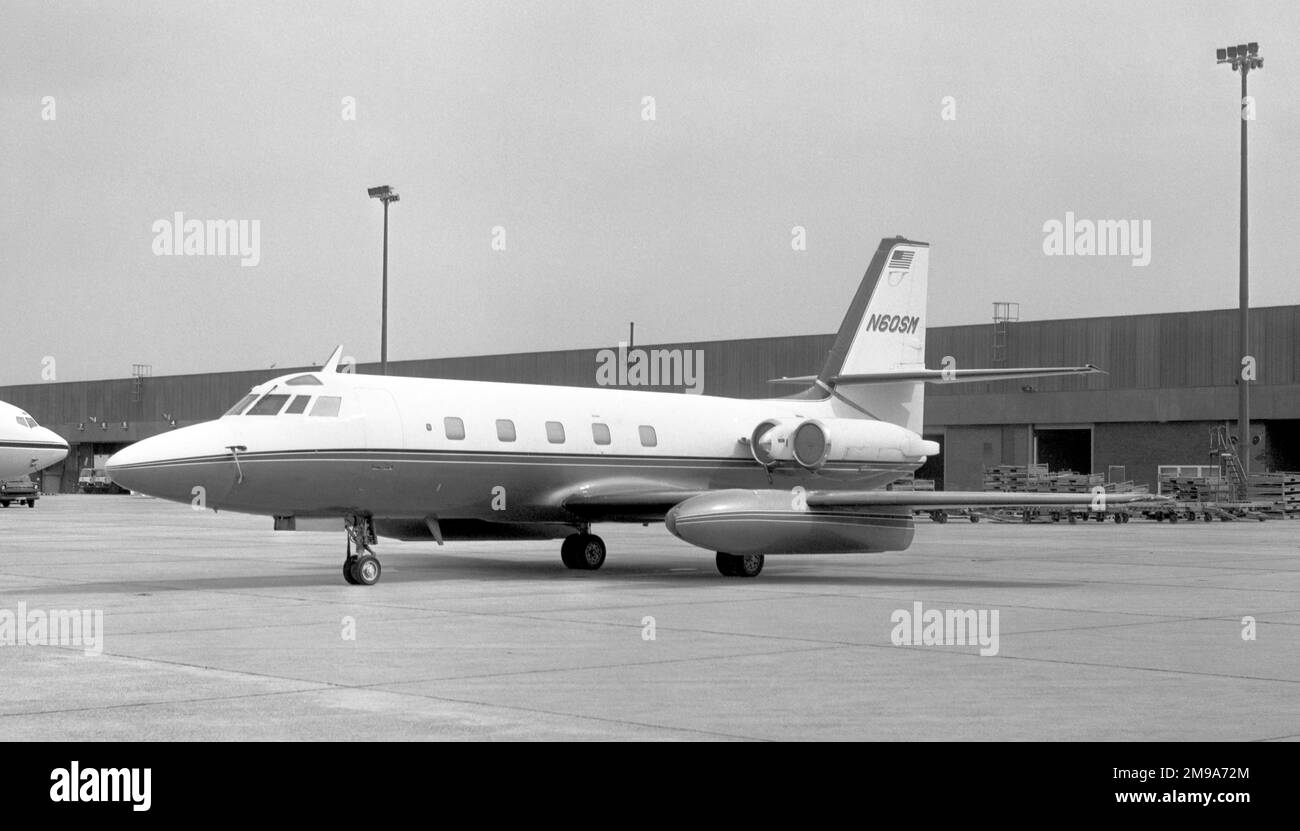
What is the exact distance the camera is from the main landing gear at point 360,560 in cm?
2089

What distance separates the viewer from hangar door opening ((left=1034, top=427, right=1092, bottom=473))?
60.7 meters

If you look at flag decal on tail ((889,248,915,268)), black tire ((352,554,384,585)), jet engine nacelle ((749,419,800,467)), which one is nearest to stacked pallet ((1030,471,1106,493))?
flag decal on tail ((889,248,915,268))

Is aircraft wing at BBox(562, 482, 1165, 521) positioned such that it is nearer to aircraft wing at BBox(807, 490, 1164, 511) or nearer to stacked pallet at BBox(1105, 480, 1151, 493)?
aircraft wing at BBox(807, 490, 1164, 511)

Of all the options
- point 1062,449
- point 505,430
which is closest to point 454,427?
point 505,430

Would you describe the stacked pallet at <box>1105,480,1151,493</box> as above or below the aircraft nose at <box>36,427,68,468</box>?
below

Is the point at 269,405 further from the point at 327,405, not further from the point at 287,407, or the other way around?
the point at 327,405

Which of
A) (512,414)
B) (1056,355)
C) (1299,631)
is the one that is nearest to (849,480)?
(512,414)

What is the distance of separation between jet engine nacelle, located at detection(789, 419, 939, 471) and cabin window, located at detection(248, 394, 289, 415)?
28.8ft

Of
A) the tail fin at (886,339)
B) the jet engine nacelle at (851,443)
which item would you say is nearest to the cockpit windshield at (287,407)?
the jet engine nacelle at (851,443)

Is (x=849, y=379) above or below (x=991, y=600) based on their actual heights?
above

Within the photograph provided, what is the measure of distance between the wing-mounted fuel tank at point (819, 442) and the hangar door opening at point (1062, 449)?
35.7 m
